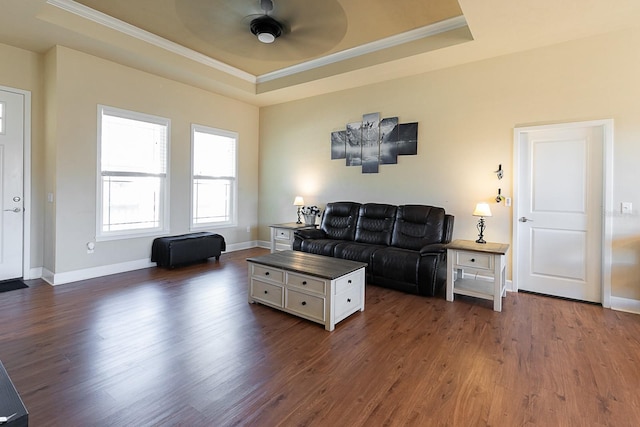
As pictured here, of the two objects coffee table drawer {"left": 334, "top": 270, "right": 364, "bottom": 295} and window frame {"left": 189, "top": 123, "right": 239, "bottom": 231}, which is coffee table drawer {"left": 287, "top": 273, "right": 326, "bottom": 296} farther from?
window frame {"left": 189, "top": 123, "right": 239, "bottom": 231}

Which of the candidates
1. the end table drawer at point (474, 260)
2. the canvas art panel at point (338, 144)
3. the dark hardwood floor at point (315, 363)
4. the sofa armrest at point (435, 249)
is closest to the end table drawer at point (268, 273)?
the dark hardwood floor at point (315, 363)

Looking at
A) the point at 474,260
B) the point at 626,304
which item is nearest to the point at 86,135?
the point at 474,260

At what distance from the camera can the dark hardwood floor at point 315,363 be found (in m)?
1.77

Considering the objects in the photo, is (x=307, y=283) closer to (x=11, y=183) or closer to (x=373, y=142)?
(x=373, y=142)

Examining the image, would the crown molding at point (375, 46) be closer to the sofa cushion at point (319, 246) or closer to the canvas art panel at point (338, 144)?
the canvas art panel at point (338, 144)

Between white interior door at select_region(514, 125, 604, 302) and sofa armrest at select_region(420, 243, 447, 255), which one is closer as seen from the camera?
white interior door at select_region(514, 125, 604, 302)

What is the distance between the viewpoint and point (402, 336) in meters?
2.72

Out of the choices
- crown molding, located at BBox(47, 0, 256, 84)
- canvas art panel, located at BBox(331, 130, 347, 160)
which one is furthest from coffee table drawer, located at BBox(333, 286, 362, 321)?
crown molding, located at BBox(47, 0, 256, 84)

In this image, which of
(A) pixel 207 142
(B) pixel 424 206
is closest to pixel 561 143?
(B) pixel 424 206

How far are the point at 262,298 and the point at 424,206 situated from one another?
2510mm

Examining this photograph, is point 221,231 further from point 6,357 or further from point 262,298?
point 6,357

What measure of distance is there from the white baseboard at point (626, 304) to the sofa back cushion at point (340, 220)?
307cm

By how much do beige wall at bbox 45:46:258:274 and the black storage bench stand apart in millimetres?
242

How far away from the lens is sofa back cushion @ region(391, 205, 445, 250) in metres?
4.19
